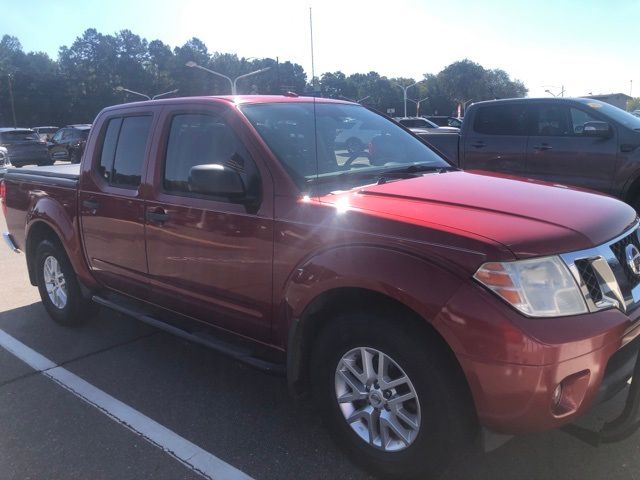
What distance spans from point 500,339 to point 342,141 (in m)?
1.92

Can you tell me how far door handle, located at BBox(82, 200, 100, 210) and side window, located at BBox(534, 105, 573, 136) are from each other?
591 centimetres

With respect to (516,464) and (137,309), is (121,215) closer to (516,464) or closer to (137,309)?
(137,309)

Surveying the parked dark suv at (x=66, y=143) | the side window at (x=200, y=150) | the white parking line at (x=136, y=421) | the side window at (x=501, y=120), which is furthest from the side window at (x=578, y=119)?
the parked dark suv at (x=66, y=143)

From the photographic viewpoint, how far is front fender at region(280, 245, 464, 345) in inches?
89.0

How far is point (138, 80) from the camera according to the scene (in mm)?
94625

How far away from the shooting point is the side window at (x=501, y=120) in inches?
309

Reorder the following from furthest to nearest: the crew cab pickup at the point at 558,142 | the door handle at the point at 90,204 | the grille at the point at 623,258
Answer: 1. the crew cab pickup at the point at 558,142
2. the door handle at the point at 90,204
3. the grille at the point at 623,258

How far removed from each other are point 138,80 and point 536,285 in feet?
333

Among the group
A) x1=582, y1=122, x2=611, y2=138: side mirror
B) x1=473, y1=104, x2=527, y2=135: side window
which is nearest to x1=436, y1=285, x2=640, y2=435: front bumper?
x1=582, y1=122, x2=611, y2=138: side mirror

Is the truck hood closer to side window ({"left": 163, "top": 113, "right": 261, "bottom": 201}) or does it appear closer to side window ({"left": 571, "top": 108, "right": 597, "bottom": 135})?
side window ({"left": 163, "top": 113, "right": 261, "bottom": 201})

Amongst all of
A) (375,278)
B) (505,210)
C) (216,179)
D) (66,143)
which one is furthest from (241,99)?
(66,143)

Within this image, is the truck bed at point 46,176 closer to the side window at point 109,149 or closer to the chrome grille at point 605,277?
the side window at point 109,149

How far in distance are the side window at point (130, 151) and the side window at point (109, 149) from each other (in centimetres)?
6

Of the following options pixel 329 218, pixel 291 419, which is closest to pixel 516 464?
pixel 291 419
